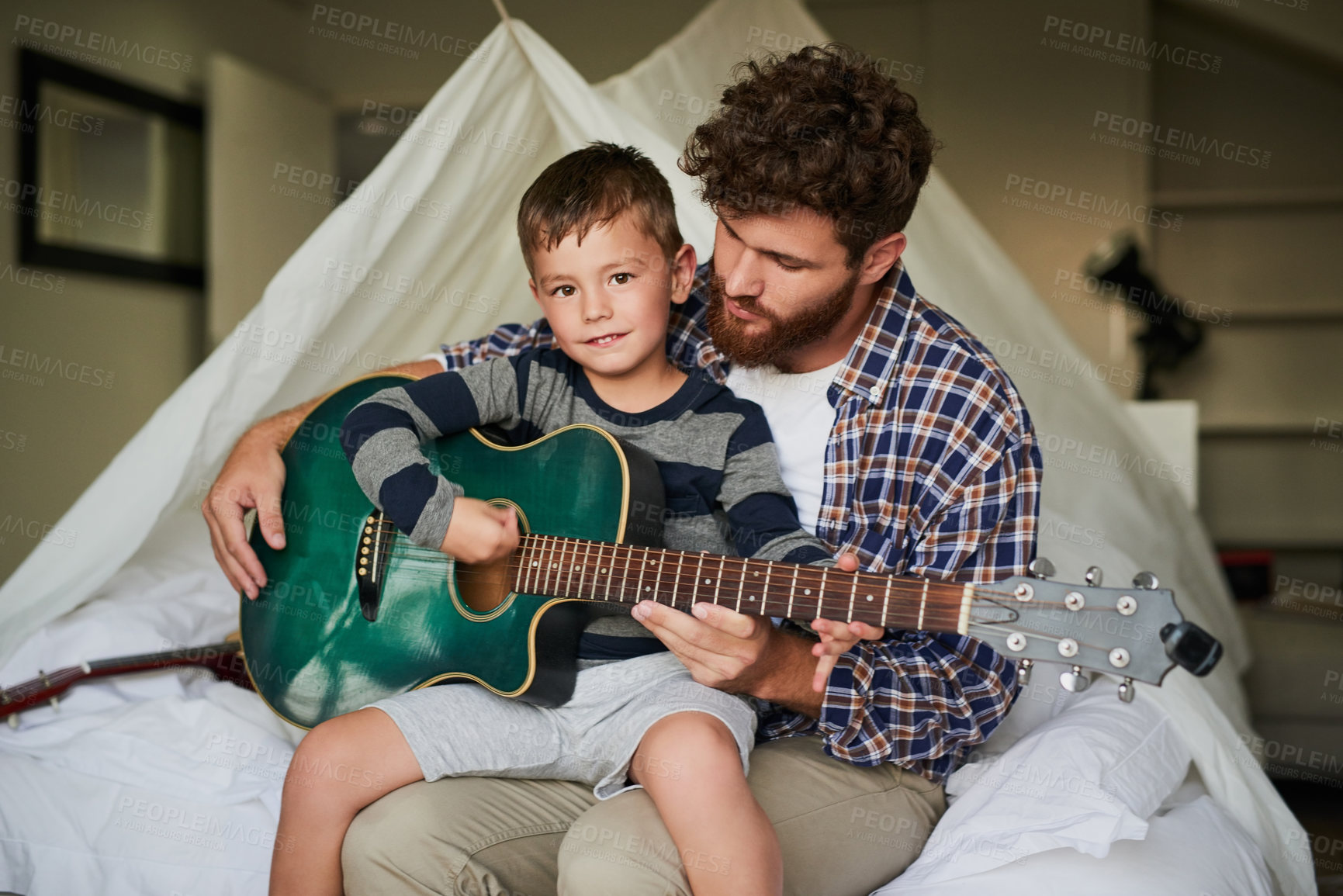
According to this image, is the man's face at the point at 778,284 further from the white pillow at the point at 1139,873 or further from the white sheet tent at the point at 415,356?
the white pillow at the point at 1139,873

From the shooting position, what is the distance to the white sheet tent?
1562 mm

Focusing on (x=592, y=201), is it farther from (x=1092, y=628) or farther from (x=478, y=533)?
(x=1092, y=628)

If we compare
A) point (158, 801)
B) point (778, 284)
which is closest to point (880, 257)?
point (778, 284)

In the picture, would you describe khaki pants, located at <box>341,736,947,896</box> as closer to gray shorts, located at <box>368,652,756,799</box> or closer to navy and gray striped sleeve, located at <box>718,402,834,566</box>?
gray shorts, located at <box>368,652,756,799</box>

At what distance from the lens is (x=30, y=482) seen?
125 inches

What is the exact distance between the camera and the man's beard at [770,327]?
1494 millimetres

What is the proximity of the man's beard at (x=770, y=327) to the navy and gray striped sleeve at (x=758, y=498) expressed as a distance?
8 centimetres

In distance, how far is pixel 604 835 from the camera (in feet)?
3.85

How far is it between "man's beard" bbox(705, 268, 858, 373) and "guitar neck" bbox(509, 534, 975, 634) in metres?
0.38

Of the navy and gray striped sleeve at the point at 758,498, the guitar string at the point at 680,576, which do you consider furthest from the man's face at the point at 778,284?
the guitar string at the point at 680,576

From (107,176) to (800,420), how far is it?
9.38ft

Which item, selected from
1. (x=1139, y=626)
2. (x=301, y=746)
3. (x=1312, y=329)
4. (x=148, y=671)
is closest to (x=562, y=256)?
(x=301, y=746)

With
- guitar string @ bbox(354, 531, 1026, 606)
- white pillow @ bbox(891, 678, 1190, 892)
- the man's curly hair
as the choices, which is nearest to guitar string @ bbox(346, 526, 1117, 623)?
guitar string @ bbox(354, 531, 1026, 606)

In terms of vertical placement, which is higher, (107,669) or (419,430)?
(419,430)
